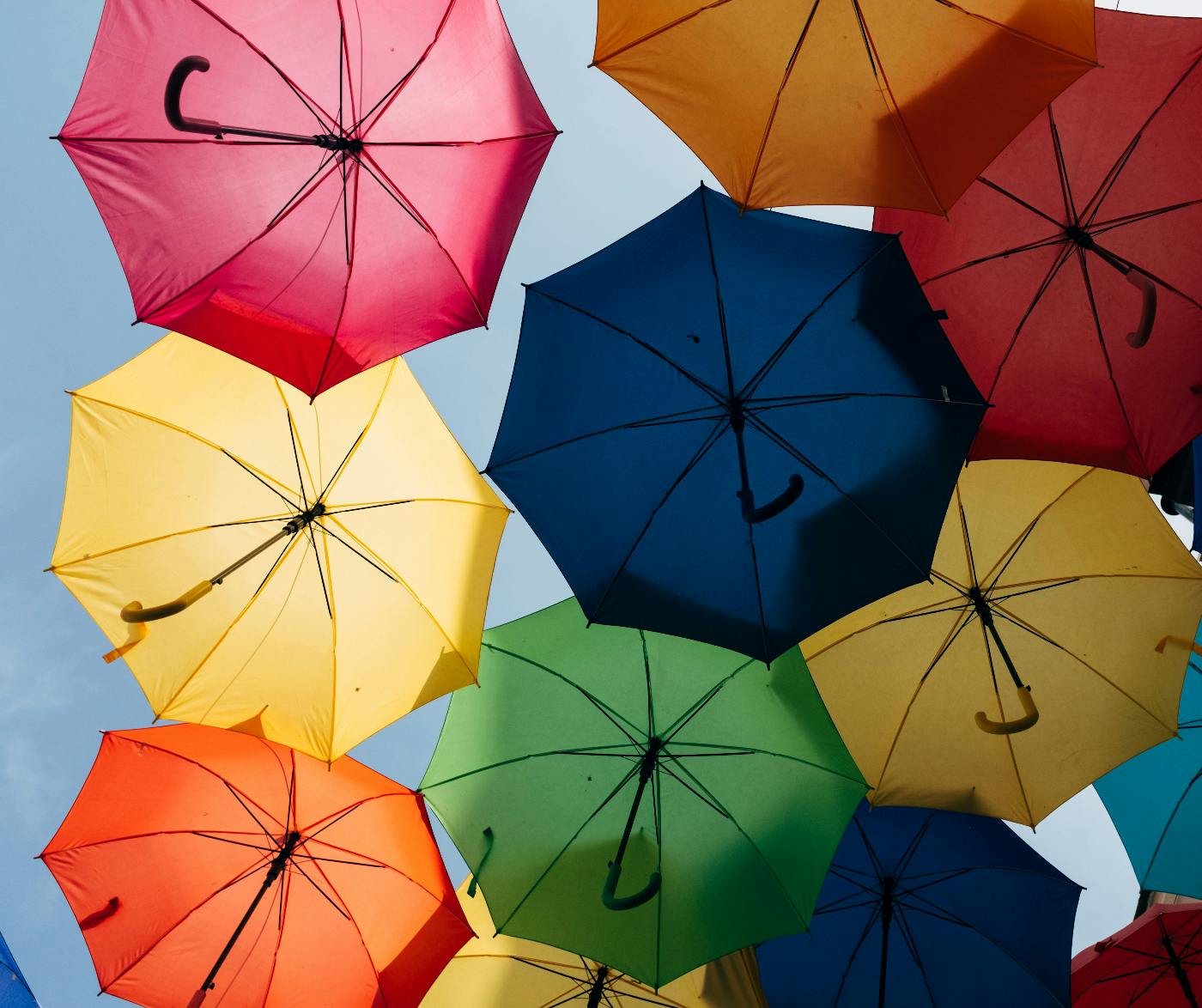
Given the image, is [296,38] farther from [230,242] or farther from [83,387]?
[83,387]

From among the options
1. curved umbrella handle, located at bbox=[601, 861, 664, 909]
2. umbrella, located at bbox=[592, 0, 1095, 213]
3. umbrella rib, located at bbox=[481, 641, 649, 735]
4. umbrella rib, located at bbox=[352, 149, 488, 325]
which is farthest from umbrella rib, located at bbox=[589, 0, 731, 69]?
curved umbrella handle, located at bbox=[601, 861, 664, 909]

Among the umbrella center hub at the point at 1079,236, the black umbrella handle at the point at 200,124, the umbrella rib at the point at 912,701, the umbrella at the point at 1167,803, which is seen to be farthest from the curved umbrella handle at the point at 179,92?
the umbrella at the point at 1167,803

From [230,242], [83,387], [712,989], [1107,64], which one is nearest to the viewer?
[1107,64]

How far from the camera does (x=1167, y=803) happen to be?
5.96 meters

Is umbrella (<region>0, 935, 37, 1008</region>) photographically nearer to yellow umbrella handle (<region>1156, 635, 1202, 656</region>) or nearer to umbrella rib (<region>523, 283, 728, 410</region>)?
umbrella rib (<region>523, 283, 728, 410</region>)

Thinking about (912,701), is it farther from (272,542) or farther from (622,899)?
(272,542)

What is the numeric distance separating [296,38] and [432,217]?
1.16 metres

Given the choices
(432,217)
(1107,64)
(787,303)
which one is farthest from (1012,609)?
(432,217)

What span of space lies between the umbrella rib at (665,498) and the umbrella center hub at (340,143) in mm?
2554

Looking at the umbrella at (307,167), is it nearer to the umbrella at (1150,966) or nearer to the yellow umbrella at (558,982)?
the yellow umbrella at (558,982)

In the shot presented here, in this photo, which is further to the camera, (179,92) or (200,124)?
(200,124)

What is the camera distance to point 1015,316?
511 centimetres

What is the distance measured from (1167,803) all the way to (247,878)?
5903mm

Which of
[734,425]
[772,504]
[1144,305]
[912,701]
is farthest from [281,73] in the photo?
[912,701]
